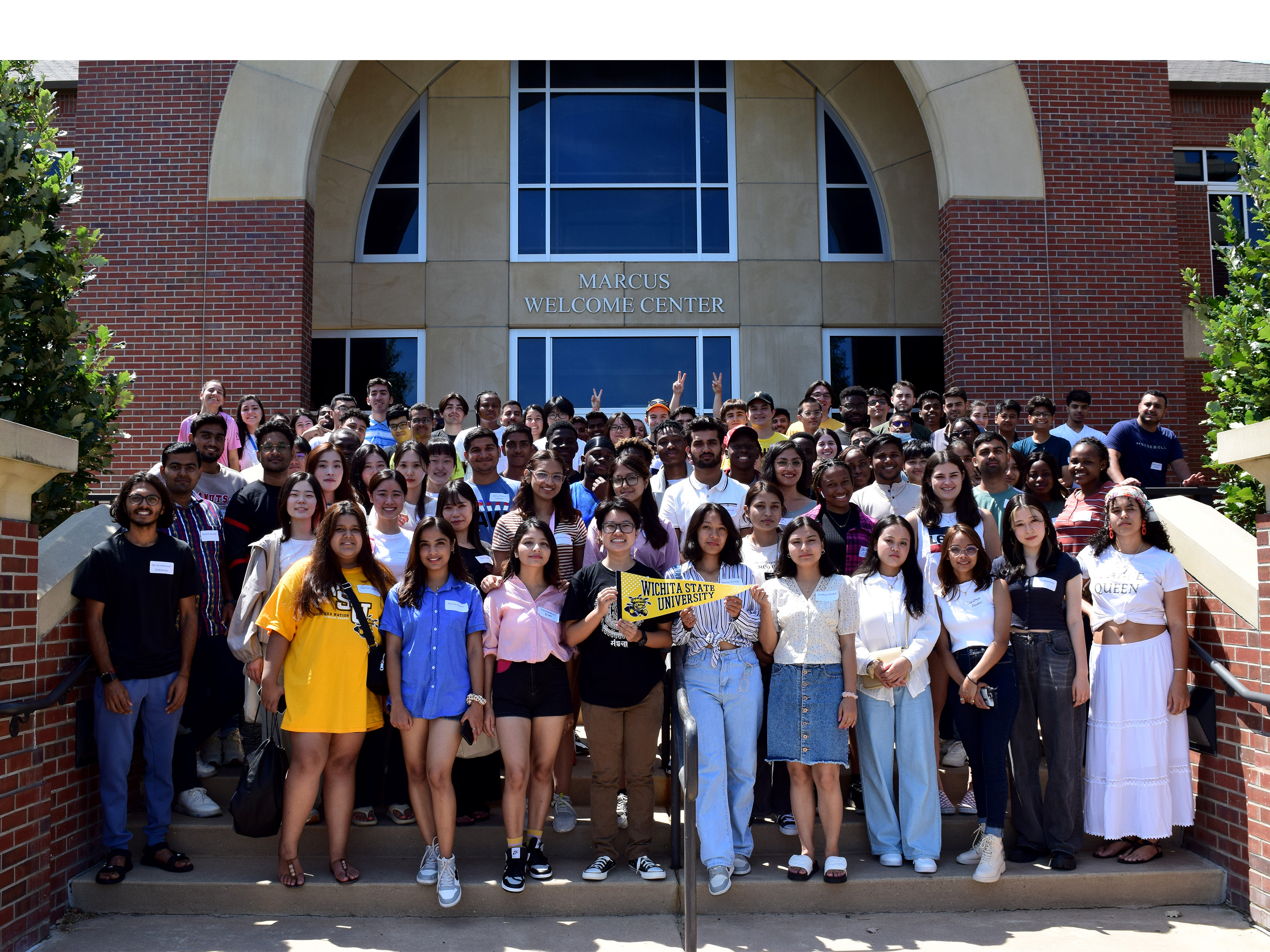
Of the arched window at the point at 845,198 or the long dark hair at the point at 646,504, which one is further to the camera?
the arched window at the point at 845,198

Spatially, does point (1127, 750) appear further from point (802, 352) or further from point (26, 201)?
point (802, 352)

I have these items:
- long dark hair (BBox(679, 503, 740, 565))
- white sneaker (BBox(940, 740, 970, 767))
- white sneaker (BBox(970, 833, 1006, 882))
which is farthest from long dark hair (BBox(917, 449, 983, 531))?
white sneaker (BBox(970, 833, 1006, 882))

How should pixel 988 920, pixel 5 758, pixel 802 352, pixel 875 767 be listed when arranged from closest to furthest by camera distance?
pixel 5 758
pixel 988 920
pixel 875 767
pixel 802 352

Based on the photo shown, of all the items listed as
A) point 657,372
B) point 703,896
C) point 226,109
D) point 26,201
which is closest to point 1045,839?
point 703,896

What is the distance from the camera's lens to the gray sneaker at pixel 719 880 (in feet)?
17.1

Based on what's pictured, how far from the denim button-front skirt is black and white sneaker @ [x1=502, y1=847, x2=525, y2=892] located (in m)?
1.42

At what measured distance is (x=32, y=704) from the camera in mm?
4816

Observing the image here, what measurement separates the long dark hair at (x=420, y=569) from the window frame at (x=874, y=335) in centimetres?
951

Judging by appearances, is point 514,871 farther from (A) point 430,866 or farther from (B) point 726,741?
(B) point 726,741

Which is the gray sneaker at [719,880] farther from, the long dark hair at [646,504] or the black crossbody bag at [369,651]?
the black crossbody bag at [369,651]

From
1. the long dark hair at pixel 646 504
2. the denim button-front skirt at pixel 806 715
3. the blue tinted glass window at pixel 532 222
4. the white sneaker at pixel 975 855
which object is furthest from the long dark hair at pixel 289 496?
the blue tinted glass window at pixel 532 222

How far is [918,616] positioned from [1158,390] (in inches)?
335

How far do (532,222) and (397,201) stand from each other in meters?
1.94

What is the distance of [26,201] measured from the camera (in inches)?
234
